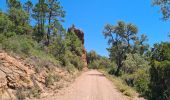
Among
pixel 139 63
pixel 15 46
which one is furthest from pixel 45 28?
pixel 15 46

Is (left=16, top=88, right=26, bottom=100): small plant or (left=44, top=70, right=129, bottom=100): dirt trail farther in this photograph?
(left=44, top=70, right=129, bottom=100): dirt trail

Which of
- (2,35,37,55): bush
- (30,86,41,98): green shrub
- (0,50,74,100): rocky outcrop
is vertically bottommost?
(30,86,41,98): green shrub

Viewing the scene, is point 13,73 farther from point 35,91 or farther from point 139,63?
point 139,63

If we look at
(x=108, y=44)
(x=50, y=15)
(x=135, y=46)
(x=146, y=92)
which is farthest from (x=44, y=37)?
(x=146, y=92)

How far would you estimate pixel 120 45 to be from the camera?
65.6m

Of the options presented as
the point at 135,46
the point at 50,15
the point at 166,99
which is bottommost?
the point at 166,99

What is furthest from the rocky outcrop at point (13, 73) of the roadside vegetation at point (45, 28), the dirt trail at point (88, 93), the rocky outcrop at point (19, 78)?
the roadside vegetation at point (45, 28)

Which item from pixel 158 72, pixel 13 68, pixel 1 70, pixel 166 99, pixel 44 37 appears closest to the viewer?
pixel 1 70

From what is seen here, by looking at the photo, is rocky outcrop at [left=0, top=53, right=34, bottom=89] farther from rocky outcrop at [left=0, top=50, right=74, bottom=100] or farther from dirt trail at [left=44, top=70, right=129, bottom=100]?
dirt trail at [left=44, top=70, right=129, bottom=100]

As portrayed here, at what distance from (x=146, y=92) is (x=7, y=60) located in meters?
12.7

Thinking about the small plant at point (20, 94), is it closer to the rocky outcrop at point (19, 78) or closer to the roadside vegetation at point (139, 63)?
the rocky outcrop at point (19, 78)

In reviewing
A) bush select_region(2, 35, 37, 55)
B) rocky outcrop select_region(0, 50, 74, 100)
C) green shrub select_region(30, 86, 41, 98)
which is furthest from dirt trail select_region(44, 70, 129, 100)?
bush select_region(2, 35, 37, 55)

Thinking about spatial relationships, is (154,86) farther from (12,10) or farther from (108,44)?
(108,44)

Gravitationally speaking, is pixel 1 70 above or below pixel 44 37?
below
